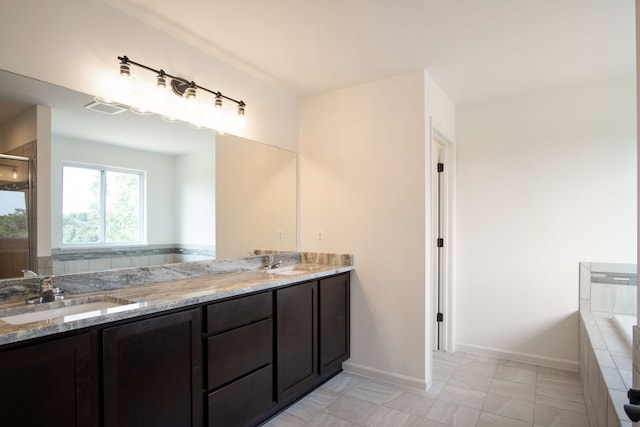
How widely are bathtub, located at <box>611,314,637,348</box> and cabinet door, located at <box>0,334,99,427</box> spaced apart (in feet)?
9.86

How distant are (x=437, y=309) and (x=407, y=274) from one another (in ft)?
3.29

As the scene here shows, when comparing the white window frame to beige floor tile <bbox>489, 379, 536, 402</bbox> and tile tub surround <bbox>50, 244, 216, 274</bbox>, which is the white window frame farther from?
beige floor tile <bbox>489, 379, 536, 402</bbox>

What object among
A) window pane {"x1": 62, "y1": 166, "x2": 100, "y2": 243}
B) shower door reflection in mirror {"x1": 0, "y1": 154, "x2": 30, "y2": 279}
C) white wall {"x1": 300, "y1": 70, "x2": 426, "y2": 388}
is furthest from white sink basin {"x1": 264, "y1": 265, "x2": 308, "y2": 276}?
shower door reflection in mirror {"x1": 0, "y1": 154, "x2": 30, "y2": 279}

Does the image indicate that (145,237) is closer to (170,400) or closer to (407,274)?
(170,400)

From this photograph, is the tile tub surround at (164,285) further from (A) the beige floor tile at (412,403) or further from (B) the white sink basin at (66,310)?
(A) the beige floor tile at (412,403)

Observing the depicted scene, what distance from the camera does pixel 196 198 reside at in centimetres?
246

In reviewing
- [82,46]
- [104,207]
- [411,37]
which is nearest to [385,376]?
[104,207]

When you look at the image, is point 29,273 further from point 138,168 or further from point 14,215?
point 138,168

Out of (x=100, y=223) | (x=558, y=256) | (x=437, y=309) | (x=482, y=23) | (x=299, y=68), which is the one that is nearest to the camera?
(x=100, y=223)

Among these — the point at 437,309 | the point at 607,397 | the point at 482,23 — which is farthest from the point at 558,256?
the point at 482,23

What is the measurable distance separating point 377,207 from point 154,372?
197cm

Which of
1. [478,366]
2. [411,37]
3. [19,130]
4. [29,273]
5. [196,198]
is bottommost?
[478,366]

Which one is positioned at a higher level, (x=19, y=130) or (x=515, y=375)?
(x=19, y=130)

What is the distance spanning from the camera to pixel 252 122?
286cm
